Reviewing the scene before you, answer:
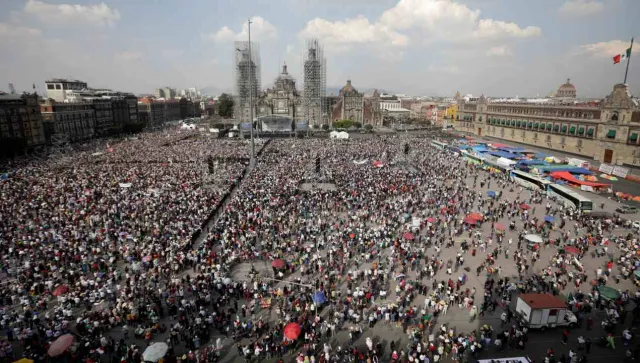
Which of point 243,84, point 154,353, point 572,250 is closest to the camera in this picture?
point 154,353

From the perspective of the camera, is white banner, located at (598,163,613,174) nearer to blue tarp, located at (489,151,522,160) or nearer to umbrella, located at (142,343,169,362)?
blue tarp, located at (489,151,522,160)

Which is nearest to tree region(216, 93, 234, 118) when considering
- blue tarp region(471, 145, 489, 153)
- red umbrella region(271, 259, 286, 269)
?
blue tarp region(471, 145, 489, 153)

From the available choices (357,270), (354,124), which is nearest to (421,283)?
(357,270)

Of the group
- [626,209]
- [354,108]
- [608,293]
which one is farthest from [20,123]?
[626,209]

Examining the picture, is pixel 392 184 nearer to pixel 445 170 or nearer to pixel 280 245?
pixel 445 170

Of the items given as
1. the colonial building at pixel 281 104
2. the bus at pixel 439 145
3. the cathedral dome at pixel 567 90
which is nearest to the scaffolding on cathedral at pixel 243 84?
the colonial building at pixel 281 104

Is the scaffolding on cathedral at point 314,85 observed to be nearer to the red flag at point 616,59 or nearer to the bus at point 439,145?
the bus at point 439,145

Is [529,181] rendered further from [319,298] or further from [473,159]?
[319,298]
